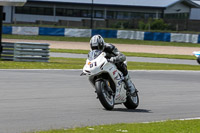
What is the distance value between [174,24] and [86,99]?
5131 cm

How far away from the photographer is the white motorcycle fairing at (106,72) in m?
9.38

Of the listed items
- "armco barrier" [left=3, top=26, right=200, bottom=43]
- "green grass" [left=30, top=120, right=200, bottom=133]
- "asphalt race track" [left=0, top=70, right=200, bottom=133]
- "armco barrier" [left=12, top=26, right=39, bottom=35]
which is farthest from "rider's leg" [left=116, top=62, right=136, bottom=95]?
"armco barrier" [left=12, top=26, right=39, bottom=35]

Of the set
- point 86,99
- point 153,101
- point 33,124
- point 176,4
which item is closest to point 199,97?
point 153,101

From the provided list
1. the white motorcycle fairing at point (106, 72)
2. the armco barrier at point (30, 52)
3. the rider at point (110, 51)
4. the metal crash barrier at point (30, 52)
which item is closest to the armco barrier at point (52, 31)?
the metal crash barrier at point (30, 52)

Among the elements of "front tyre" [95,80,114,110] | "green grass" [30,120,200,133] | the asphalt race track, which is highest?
"front tyre" [95,80,114,110]

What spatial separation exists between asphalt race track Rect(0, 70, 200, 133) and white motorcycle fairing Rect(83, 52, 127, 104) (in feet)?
1.00

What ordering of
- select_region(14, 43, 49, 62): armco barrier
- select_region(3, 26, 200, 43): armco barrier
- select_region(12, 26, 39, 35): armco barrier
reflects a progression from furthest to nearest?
select_region(12, 26, 39, 35): armco barrier → select_region(3, 26, 200, 43): armco barrier → select_region(14, 43, 49, 62): armco barrier

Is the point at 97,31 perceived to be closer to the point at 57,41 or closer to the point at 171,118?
the point at 57,41

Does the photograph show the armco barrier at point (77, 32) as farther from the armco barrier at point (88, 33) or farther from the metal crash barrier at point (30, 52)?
the metal crash barrier at point (30, 52)

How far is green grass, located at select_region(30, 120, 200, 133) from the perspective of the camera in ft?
24.1

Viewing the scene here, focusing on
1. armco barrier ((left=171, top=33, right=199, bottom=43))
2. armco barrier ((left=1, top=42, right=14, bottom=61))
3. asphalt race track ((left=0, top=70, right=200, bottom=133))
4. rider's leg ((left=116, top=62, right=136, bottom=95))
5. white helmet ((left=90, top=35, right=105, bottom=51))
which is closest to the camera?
asphalt race track ((left=0, top=70, right=200, bottom=133))

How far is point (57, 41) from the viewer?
47.8m

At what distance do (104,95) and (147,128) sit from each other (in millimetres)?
1821

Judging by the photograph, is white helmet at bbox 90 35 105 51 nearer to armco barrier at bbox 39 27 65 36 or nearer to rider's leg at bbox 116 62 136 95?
rider's leg at bbox 116 62 136 95
